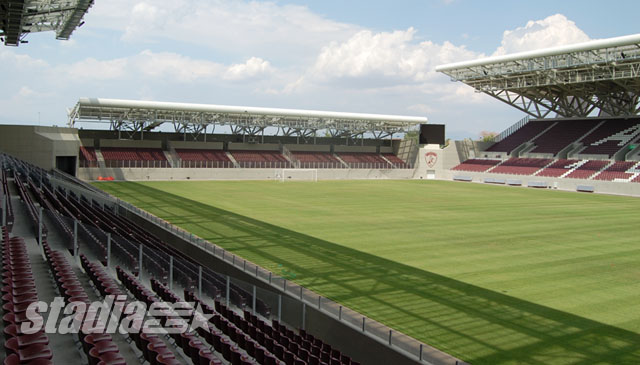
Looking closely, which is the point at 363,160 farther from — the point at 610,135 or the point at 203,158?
the point at 610,135

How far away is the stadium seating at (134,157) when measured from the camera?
179 feet

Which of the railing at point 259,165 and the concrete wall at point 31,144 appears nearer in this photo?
the concrete wall at point 31,144

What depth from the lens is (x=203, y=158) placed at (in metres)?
62.5

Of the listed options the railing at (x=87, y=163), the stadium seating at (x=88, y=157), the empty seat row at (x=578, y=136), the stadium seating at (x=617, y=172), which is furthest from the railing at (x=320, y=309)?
the empty seat row at (x=578, y=136)

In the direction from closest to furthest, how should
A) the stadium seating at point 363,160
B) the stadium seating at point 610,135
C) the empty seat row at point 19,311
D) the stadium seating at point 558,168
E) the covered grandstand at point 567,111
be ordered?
the empty seat row at point 19,311 → the covered grandstand at point 567,111 → the stadium seating at point 558,168 → the stadium seating at point 610,135 → the stadium seating at point 363,160

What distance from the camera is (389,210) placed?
3319 centimetres

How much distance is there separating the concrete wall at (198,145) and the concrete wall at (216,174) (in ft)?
25.2

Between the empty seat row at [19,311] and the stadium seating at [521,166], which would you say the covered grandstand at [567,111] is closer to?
the stadium seating at [521,166]

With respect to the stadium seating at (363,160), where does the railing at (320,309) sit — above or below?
below

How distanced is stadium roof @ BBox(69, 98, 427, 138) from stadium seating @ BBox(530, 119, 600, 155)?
15.3 meters

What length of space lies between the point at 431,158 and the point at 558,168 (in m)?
17.0

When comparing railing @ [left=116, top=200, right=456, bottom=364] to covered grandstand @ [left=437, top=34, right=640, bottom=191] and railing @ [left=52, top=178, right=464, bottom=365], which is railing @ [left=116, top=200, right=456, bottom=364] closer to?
railing @ [left=52, top=178, right=464, bottom=365]

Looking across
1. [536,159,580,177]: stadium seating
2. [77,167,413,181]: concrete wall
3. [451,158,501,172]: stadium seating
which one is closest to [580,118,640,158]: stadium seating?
[536,159,580,177]: stadium seating

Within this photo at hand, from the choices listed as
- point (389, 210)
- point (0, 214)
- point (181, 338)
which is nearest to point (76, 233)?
point (0, 214)
